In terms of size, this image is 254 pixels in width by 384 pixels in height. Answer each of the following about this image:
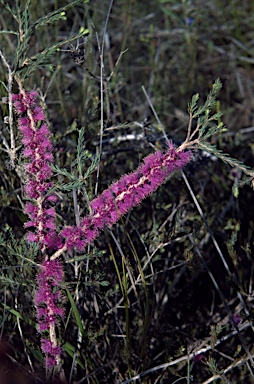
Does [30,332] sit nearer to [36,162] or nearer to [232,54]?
[36,162]

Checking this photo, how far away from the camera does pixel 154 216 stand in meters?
2.07

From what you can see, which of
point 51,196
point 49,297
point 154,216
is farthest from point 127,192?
point 154,216

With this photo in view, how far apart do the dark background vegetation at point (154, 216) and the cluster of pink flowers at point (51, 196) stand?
90mm

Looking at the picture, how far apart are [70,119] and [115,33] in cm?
117

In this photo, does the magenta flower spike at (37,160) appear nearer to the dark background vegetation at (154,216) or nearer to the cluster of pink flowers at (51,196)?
the cluster of pink flowers at (51,196)

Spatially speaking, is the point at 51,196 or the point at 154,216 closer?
the point at 51,196

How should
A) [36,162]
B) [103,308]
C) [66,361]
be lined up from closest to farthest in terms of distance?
[36,162], [66,361], [103,308]

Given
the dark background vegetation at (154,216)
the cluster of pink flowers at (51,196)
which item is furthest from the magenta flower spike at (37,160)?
the dark background vegetation at (154,216)

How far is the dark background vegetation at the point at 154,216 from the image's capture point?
1.75 metres

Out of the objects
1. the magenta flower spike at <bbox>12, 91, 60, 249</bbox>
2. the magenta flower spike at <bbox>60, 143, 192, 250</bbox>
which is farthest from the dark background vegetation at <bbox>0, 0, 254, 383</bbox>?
the magenta flower spike at <bbox>12, 91, 60, 249</bbox>

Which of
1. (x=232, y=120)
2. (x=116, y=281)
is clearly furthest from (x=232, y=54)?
(x=116, y=281)

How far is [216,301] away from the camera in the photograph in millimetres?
2207

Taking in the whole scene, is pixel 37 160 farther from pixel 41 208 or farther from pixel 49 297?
pixel 49 297

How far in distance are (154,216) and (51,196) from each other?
701 mm
